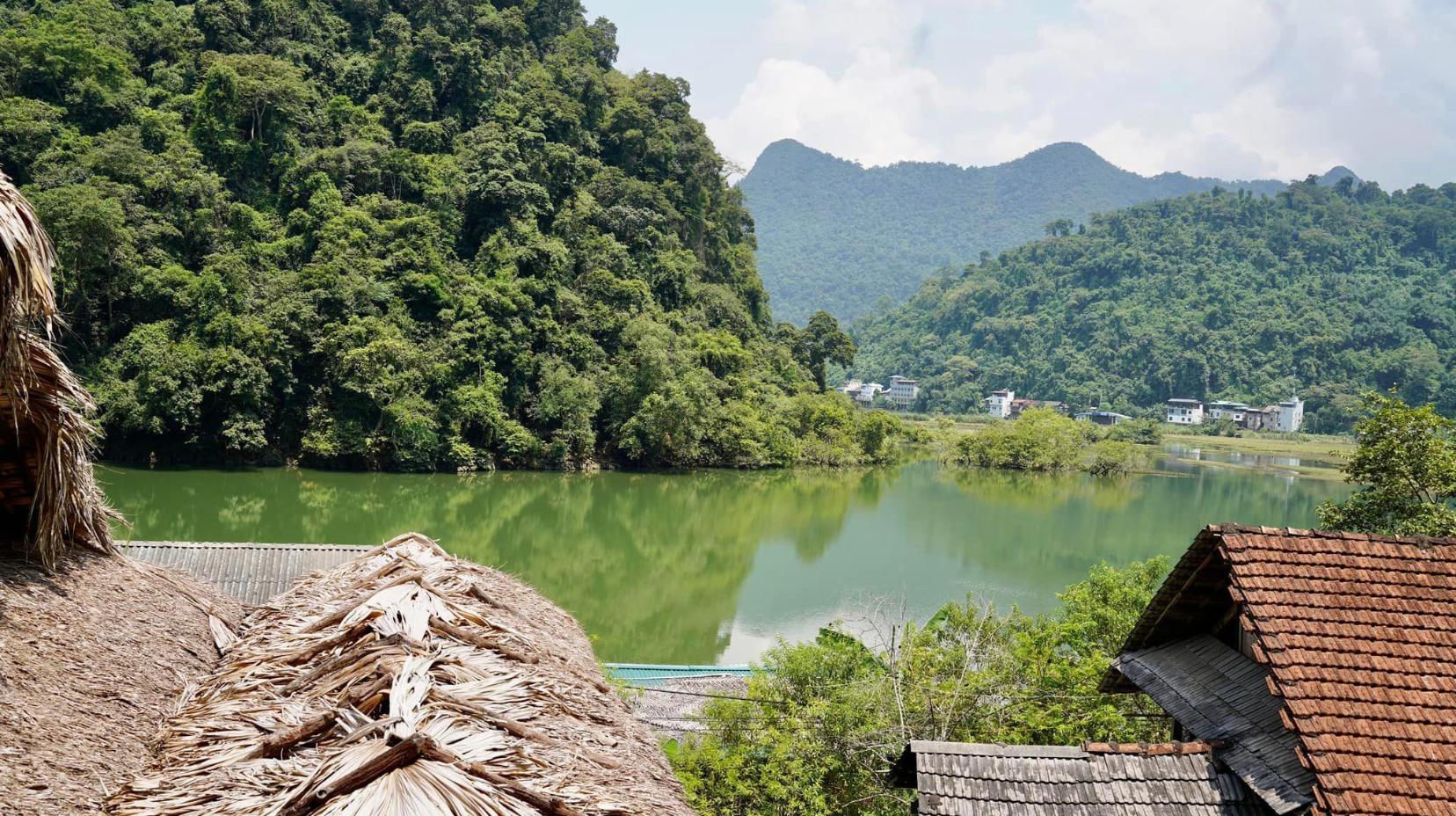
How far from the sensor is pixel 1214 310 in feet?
178

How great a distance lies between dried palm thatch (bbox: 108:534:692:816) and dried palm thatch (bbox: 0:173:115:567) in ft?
2.18

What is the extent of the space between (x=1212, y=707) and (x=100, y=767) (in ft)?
11.7

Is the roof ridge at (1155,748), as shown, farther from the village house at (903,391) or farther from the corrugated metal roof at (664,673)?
the village house at (903,391)

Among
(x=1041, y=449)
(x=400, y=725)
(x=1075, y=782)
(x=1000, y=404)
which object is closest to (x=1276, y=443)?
(x=1000, y=404)

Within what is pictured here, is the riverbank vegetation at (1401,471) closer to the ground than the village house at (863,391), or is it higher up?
higher up

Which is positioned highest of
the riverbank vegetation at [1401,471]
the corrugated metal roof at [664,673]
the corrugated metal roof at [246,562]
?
the riverbank vegetation at [1401,471]

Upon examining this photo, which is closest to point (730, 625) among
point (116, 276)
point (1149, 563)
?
point (1149, 563)

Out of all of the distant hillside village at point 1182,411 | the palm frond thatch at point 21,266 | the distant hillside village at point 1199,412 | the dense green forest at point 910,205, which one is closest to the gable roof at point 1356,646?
the palm frond thatch at point 21,266

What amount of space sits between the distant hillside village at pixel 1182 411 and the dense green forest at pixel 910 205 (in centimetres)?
6420

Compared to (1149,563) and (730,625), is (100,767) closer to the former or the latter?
(1149,563)

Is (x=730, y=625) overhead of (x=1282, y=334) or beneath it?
beneath

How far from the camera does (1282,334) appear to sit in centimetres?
5134

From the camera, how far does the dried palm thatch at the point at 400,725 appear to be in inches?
75.5

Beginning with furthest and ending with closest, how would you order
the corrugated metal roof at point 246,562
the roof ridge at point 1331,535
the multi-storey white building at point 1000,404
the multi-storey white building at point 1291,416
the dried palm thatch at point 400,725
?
the multi-storey white building at point 1000,404, the multi-storey white building at point 1291,416, the corrugated metal roof at point 246,562, the roof ridge at point 1331,535, the dried palm thatch at point 400,725
